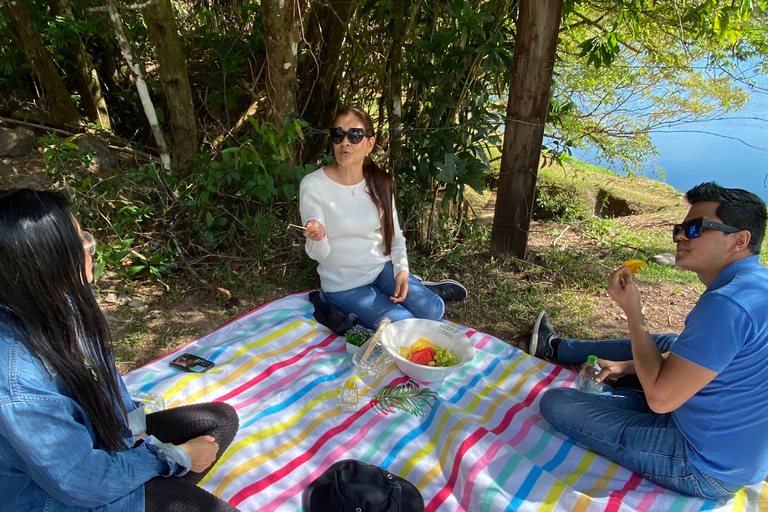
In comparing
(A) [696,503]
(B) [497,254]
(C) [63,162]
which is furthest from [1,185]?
(A) [696,503]

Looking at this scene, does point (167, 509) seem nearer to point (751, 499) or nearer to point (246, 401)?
point (246, 401)

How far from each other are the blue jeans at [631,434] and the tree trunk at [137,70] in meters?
3.15

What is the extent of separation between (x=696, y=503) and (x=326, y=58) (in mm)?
3698

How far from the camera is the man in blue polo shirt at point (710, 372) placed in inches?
61.1

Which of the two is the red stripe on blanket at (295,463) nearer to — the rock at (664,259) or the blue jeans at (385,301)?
the blue jeans at (385,301)

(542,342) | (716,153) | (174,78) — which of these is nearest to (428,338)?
(542,342)

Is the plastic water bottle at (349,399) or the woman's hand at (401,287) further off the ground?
the woman's hand at (401,287)

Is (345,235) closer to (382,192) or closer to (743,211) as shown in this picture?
(382,192)

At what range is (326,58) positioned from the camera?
4.07 meters

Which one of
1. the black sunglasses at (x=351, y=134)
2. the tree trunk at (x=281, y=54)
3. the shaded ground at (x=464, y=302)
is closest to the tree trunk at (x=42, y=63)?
the shaded ground at (x=464, y=302)

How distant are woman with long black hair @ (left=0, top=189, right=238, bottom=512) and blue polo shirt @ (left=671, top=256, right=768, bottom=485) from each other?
5.37 feet

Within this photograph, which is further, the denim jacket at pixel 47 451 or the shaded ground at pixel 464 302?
the shaded ground at pixel 464 302

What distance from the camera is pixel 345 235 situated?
9.17 feet

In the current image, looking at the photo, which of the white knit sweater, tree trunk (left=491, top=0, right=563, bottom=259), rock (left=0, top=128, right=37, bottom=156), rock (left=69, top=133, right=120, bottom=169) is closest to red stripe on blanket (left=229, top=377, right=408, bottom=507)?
the white knit sweater
